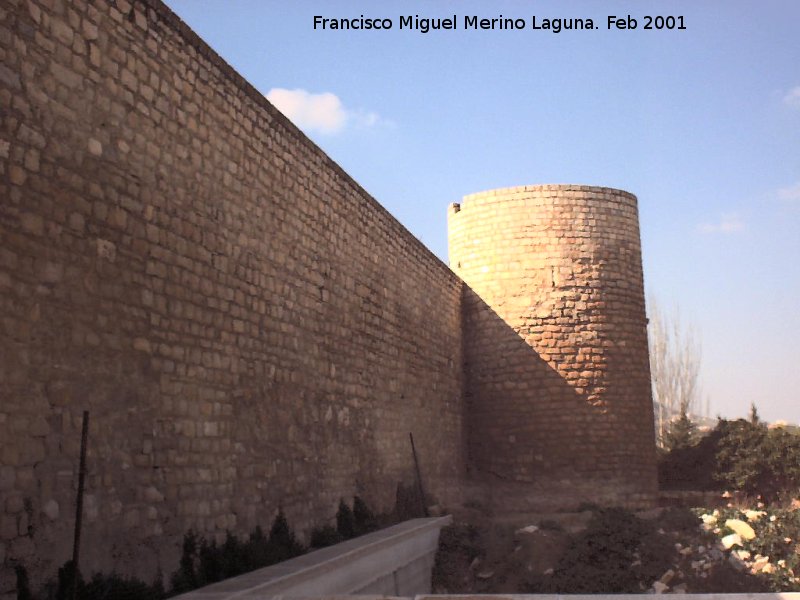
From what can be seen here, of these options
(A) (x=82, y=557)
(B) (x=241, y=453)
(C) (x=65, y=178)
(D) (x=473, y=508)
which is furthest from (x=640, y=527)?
(C) (x=65, y=178)

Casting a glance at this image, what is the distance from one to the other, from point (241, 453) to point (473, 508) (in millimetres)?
7935

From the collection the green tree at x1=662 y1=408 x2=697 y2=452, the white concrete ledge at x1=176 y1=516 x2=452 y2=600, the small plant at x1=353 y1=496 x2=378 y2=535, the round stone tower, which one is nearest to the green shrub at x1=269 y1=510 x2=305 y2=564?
the white concrete ledge at x1=176 y1=516 x2=452 y2=600

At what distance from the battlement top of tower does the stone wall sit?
21.1 feet

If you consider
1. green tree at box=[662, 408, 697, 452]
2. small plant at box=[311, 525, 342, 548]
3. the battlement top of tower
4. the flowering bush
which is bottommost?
the flowering bush

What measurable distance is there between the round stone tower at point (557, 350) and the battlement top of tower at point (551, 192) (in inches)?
0.7

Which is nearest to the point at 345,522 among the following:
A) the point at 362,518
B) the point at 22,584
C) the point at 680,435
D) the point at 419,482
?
the point at 362,518

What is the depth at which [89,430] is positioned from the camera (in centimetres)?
522

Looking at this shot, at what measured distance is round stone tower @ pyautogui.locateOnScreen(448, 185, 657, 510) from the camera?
1498cm

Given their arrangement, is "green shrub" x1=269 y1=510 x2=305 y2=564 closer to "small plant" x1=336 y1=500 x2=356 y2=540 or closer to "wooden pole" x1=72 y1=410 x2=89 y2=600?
"small plant" x1=336 y1=500 x2=356 y2=540

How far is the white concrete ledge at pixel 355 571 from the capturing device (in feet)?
18.9

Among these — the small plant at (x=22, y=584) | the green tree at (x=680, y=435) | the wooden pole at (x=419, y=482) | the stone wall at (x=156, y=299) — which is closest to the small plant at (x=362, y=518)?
the stone wall at (x=156, y=299)

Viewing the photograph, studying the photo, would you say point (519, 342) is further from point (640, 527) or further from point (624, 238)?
point (640, 527)

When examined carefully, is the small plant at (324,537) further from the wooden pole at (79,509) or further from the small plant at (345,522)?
the wooden pole at (79,509)

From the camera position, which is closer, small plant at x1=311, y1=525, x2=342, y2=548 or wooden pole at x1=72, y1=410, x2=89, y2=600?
wooden pole at x1=72, y1=410, x2=89, y2=600
